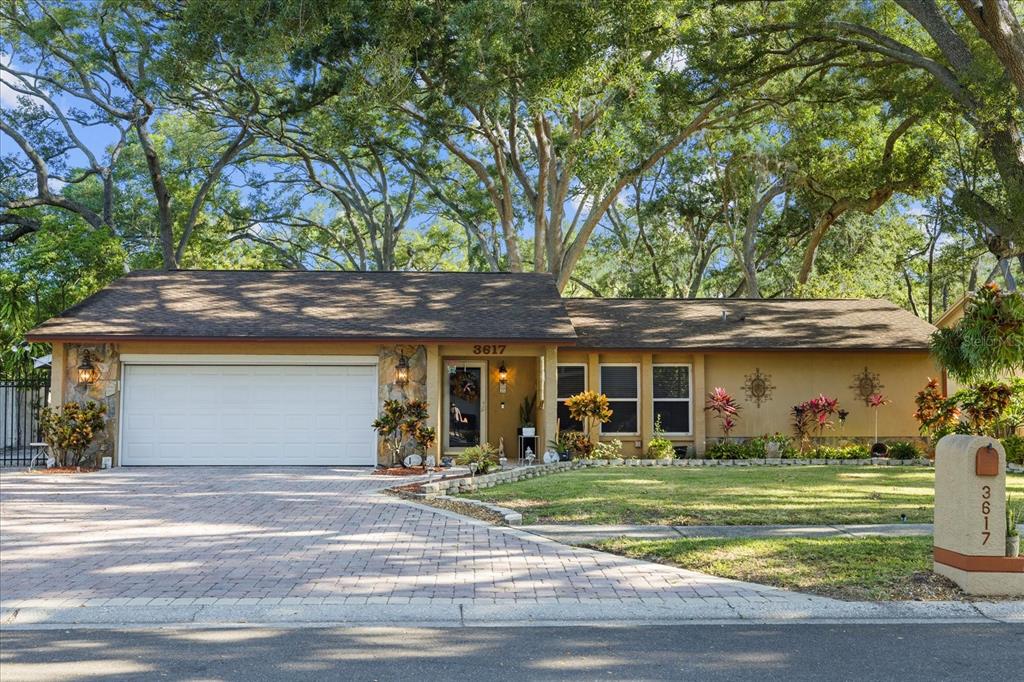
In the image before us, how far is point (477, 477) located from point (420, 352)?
4602 millimetres

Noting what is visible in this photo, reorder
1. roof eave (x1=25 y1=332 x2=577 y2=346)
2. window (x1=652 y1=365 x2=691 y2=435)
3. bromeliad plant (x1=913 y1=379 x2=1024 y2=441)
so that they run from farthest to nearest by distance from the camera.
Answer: window (x1=652 y1=365 x2=691 y2=435) → roof eave (x1=25 y1=332 x2=577 y2=346) → bromeliad plant (x1=913 y1=379 x2=1024 y2=441)

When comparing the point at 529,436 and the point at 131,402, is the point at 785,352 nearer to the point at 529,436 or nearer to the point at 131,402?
the point at 529,436

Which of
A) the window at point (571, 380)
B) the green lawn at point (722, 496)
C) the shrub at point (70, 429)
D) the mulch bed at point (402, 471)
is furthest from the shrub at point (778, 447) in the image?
the shrub at point (70, 429)

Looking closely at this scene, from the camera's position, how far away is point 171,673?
5.24m

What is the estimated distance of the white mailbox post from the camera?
716 centimetres

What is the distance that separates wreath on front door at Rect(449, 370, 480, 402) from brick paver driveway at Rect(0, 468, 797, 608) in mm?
6932

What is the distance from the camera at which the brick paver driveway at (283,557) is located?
712 centimetres

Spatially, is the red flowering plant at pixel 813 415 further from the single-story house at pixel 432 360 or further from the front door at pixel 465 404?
the front door at pixel 465 404

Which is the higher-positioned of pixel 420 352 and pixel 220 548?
pixel 420 352

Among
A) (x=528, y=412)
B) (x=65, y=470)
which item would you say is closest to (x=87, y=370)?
(x=65, y=470)

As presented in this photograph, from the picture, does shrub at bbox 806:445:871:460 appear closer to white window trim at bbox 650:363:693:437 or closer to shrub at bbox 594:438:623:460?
white window trim at bbox 650:363:693:437

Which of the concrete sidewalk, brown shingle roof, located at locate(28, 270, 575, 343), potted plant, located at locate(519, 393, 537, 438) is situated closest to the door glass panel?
potted plant, located at locate(519, 393, 537, 438)

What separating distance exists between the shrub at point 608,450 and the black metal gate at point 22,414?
12.1 metres

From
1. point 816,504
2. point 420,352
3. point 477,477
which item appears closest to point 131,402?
point 420,352
